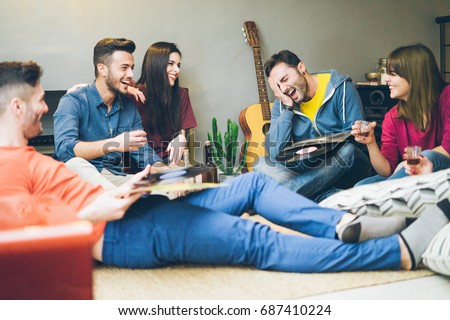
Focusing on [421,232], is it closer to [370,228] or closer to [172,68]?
[370,228]

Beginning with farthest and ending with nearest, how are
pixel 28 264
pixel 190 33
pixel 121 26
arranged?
pixel 190 33
pixel 121 26
pixel 28 264

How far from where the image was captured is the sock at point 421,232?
1.29 metres

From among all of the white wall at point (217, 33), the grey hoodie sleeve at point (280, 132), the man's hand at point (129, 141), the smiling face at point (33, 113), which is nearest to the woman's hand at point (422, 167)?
the grey hoodie sleeve at point (280, 132)

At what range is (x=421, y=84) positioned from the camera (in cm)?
192

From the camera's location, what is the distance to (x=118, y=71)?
2.07m

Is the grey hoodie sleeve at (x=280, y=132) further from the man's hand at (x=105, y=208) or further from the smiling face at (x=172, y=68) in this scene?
the man's hand at (x=105, y=208)

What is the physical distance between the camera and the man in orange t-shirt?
1.10 metres

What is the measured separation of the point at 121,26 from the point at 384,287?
2.12 m

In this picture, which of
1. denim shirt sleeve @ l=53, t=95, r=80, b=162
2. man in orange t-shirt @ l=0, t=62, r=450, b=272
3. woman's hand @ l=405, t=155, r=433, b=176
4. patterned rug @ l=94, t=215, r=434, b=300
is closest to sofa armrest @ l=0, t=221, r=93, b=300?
man in orange t-shirt @ l=0, t=62, r=450, b=272

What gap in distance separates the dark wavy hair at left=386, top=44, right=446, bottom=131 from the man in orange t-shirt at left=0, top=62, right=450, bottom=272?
64 cm

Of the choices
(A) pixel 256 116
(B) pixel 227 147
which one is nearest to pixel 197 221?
(B) pixel 227 147

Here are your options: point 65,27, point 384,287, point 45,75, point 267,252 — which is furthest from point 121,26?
point 384,287

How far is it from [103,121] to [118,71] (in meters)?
0.22
